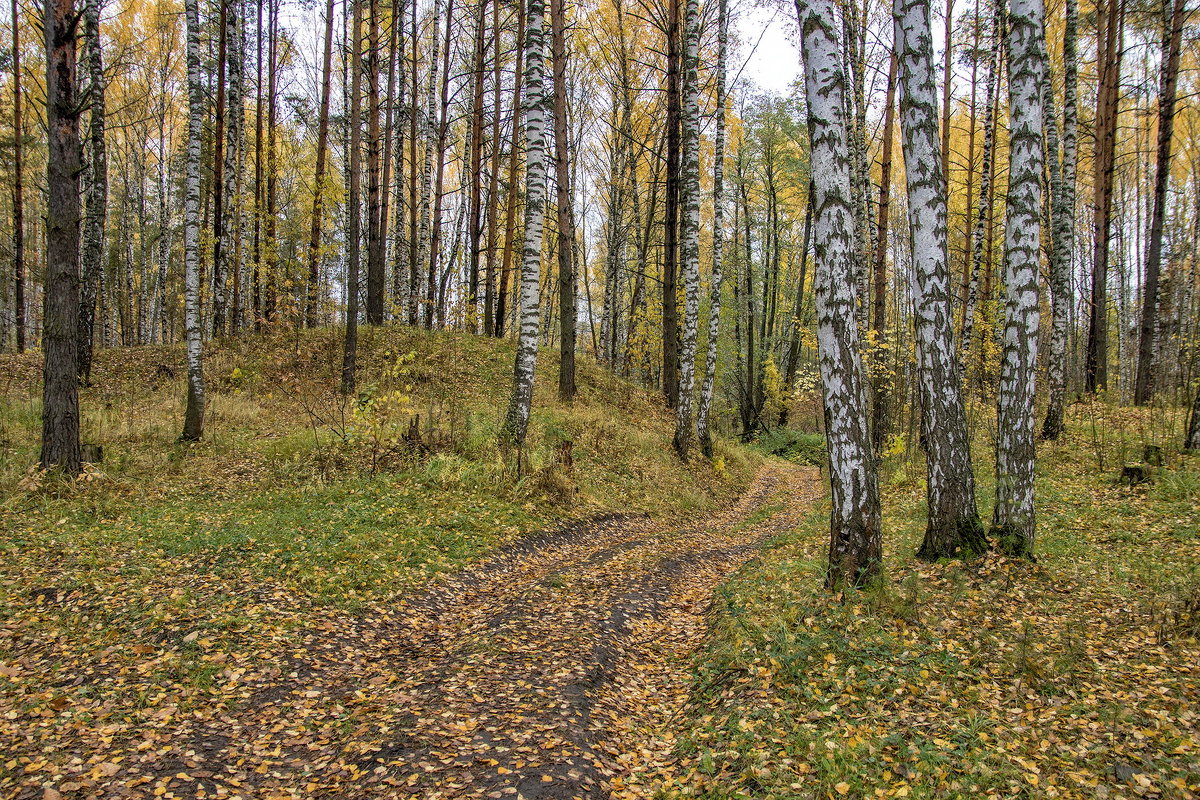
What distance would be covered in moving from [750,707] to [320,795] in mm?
2902

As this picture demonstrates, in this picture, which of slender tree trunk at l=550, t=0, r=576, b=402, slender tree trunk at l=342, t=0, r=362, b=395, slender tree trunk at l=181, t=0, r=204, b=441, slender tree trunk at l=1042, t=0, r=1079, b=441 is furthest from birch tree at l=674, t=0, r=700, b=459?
slender tree trunk at l=181, t=0, r=204, b=441

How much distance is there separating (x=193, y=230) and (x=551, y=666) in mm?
10060

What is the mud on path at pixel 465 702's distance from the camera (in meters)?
3.57

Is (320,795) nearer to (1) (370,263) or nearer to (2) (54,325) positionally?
(2) (54,325)

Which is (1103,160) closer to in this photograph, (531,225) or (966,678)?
Result: (531,225)

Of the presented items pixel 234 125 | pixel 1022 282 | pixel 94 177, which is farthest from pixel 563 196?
pixel 234 125

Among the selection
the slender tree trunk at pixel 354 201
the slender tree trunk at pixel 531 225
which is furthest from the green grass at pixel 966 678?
the slender tree trunk at pixel 354 201

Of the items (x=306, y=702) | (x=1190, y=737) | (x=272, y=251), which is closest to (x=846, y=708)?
(x=1190, y=737)

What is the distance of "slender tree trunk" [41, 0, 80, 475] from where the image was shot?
7473 mm

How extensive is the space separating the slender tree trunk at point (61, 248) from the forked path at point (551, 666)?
5863 mm

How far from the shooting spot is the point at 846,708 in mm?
4035

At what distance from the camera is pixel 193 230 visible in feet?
33.5

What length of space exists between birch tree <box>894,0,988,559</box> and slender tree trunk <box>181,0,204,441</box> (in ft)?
34.8

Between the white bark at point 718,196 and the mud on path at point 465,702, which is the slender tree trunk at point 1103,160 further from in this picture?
the mud on path at point 465,702
